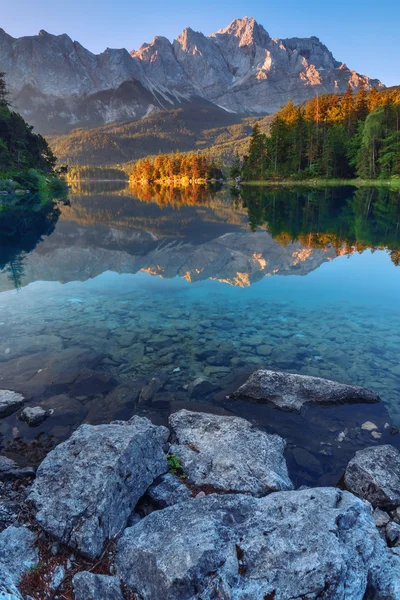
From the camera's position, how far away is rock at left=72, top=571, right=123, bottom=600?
4363mm

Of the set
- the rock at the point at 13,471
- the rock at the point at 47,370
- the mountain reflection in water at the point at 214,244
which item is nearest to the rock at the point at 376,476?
the rock at the point at 13,471

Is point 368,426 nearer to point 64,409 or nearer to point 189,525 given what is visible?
point 189,525

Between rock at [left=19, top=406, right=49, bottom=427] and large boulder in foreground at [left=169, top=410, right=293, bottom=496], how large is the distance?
3513mm

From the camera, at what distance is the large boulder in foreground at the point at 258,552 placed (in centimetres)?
402


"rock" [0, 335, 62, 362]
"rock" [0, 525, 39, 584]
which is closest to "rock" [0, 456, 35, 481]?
"rock" [0, 525, 39, 584]

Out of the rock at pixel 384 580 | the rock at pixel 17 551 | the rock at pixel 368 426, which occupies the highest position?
the rock at pixel 384 580

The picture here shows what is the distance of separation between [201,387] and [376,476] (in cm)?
542

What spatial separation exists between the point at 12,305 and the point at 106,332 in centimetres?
631

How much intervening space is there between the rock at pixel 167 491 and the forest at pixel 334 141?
108702 mm

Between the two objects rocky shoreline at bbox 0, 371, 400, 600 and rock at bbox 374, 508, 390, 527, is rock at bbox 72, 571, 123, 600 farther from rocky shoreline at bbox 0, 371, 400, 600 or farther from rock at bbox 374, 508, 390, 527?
rock at bbox 374, 508, 390, 527

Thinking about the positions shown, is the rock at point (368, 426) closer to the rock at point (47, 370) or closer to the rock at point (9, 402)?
the rock at point (47, 370)

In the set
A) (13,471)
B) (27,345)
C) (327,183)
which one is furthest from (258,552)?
(327,183)

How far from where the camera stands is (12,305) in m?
18.0

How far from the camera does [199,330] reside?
15266 millimetres
